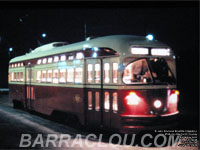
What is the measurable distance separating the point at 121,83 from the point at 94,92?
1.32 m

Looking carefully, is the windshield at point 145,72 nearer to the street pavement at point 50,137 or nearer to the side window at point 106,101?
the side window at point 106,101

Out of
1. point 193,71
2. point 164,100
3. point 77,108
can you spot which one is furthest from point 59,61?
point 193,71

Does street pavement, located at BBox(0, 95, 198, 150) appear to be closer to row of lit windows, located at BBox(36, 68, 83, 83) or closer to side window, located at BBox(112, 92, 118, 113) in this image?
side window, located at BBox(112, 92, 118, 113)

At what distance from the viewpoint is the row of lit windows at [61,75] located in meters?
10.3

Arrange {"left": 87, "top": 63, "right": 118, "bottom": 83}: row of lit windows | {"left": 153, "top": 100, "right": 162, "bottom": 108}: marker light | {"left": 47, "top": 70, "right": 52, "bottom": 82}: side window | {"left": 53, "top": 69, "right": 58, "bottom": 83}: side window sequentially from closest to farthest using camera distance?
{"left": 153, "top": 100, "right": 162, "bottom": 108}: marker light, {"left": 87, "top": 63, "right": 118, "bottom": 83}: row of lit windows, {"left": 53, "top": 69, "right": 58, "bottom": 83}: side window, {"left": 47, "top": 70, "right": 52, "bottom": 82}: side window

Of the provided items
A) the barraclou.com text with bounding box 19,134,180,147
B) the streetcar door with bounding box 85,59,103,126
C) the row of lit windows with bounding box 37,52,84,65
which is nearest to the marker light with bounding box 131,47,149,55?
the streetcar door with bounding box 85,59,103,126

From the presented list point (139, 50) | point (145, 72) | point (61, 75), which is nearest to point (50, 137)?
point (61, 75)

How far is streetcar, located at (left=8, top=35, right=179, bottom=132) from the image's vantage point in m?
8.40

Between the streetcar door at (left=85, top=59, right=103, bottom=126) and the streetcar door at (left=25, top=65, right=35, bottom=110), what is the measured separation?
5.65 metres

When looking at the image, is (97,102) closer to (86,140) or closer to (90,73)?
(90,73)

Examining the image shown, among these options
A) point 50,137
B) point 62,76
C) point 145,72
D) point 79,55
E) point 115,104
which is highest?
point 79,55

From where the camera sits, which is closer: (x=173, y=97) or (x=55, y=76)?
(x=173, y=97)

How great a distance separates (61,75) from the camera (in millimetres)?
11469

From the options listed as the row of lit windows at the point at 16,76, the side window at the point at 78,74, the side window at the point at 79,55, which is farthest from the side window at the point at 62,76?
the row of lit windows at the point at 16,76
